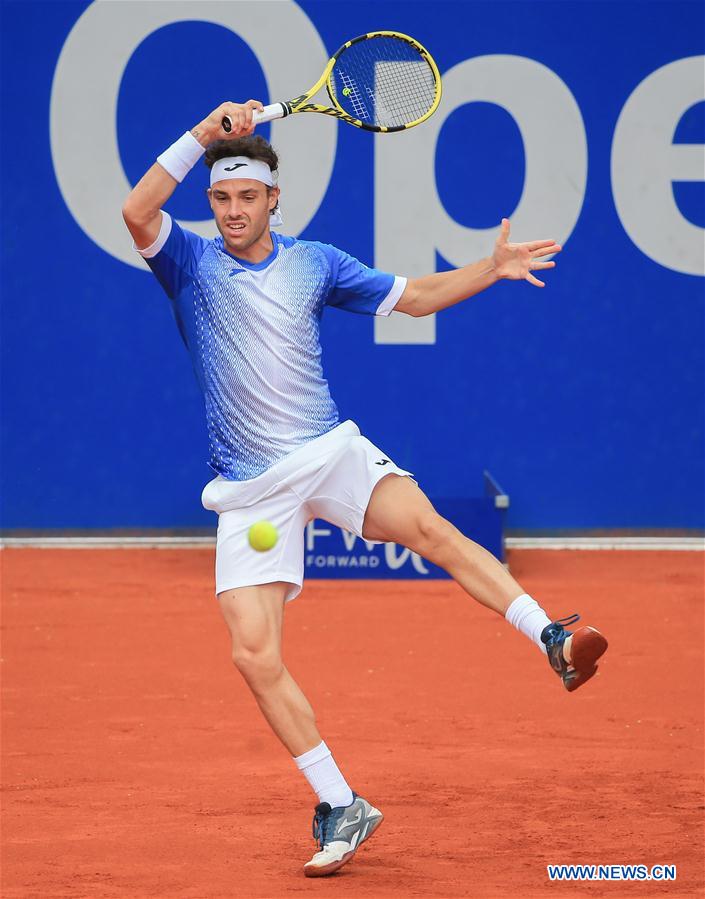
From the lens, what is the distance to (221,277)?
462cm

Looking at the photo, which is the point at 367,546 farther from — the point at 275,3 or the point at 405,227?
the point at 275,3

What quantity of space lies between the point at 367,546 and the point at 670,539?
8.08 ft

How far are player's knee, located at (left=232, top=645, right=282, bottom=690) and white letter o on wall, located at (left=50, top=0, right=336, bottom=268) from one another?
20.1ft

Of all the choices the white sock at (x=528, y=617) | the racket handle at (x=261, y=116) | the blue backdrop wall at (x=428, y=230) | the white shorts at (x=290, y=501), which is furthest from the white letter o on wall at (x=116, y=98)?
the white sock at (x=528, y=617)

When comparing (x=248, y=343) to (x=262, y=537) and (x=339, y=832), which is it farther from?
(x=339, y=832)

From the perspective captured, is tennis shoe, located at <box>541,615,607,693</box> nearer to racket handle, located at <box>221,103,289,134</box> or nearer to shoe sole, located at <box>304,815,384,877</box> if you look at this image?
shoe sole, located at <box>304,815,384,877</box>

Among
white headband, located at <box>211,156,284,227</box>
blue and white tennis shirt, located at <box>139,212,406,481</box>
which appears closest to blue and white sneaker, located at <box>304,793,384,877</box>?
blue and white tennis shirt, located at <box>139,212,406,481</box>

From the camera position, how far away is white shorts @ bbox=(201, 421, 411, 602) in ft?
14.6

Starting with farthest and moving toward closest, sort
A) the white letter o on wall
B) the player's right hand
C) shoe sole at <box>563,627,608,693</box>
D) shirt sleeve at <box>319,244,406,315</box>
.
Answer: the white letter o on wall
shirt sleeve at <box>319,244,406,315</box>
the player's right hand
shoe sole at <box>563,627,608,693</box>

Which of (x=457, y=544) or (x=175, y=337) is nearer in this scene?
(x=457, y=544)

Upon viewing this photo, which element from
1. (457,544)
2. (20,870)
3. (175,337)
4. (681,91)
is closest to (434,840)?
(457,544)

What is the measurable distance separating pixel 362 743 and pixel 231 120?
8.54ft

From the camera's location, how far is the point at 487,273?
4723mm

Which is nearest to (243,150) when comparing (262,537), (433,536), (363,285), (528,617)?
(363,285)
